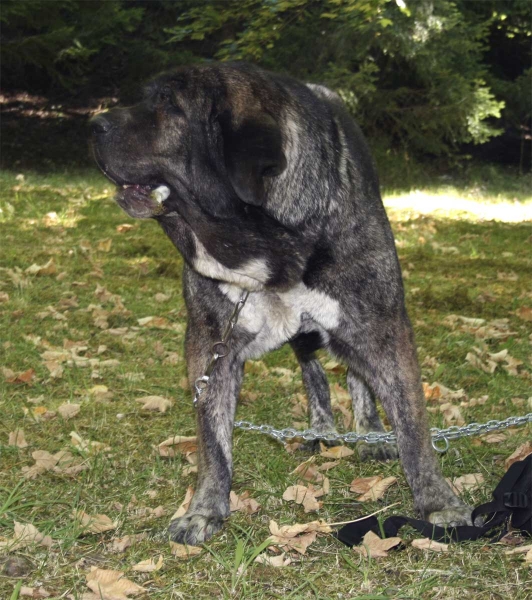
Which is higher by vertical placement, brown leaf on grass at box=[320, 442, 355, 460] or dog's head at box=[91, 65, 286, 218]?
dog's head at box=[91, 65, 286, 218]

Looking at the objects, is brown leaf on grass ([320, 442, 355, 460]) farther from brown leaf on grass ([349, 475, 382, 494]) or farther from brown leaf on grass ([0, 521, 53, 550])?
brown leaf on grass ([0, 521, 53, 550])

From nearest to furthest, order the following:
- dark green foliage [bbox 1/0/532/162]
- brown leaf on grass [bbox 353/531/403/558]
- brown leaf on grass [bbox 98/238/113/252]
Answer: brown leaf on grass [bbox 353/531/403/558] → brown leaf on grass [bbox 98/238/113/252] → dark green foliage [bbox 1/0/532/162]

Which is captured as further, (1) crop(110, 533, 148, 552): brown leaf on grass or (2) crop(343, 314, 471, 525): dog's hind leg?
(2) crop(343, 314, 471, 525): dog's hind leg

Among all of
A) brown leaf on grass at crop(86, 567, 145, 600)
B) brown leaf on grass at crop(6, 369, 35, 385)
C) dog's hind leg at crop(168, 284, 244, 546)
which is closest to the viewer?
brown leaf on grass at crop(86, 567, 145, 600)

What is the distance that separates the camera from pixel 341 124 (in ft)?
11.5

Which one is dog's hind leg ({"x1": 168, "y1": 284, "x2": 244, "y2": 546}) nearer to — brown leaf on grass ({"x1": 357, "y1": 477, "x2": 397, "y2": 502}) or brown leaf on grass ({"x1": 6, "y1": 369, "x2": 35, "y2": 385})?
brown leaf on grass ({"x1": 357, "y1": 477, "x2": 397, "y2": 502})

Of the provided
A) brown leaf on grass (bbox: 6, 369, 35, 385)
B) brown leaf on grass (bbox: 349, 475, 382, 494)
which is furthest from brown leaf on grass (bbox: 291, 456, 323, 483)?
brown leaf on grass (bbox: 6, 369, 35, 385)

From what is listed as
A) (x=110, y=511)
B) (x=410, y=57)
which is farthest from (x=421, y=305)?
(x=410, y=57)

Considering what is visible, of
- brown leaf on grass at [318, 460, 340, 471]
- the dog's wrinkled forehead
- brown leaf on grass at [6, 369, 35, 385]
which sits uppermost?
the dog's wrinkled forehead

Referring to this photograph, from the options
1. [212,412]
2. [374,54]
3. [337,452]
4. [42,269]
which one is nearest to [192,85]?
[212,412]

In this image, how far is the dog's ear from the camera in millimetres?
2959

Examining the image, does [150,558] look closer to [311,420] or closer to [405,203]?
[311,420]

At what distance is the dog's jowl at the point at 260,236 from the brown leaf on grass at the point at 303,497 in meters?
0.25

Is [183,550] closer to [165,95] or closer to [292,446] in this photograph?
[292,446]
